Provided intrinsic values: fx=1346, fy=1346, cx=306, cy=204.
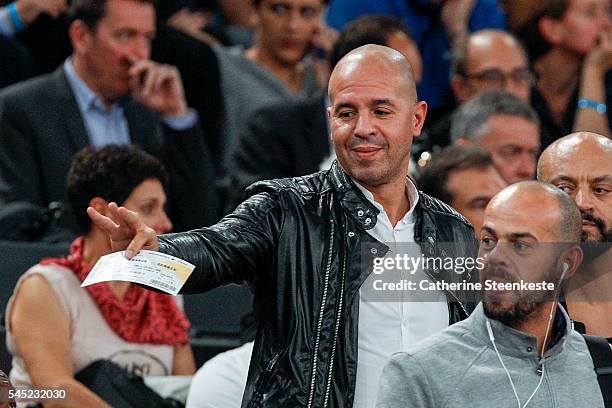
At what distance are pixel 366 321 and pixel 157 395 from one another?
1.33 metres

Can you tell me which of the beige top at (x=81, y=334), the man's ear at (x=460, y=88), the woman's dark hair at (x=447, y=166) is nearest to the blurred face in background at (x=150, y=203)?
the beige top at (x=81, y=334)

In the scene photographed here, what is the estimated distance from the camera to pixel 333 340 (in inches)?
135

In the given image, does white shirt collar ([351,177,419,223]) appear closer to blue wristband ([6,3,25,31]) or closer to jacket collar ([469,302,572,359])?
jacket collar ([469,302,572,359])

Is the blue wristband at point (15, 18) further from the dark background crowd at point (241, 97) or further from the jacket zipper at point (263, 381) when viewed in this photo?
the jacket zipper at point (263, 381)

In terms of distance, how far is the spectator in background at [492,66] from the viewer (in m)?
6.56

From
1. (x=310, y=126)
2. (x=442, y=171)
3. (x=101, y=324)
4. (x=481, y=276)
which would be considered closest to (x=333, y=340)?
(x=481, y=276)

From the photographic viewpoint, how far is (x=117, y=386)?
15.0 ft

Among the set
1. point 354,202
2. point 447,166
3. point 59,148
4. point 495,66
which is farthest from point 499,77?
point 354,202

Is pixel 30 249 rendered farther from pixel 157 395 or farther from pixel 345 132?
pixel 345 132

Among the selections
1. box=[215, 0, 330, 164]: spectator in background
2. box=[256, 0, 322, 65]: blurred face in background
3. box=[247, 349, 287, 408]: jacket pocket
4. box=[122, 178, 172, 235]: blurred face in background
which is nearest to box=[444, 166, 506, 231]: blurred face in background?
box=[122, 178, 172, 235]: blurred face in background

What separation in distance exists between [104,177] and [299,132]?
1453 mm

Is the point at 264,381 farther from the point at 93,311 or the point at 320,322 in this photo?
the point at 93,311

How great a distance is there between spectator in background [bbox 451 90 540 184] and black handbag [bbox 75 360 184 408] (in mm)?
1879

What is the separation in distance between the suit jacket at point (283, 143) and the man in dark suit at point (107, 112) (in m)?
0.20
